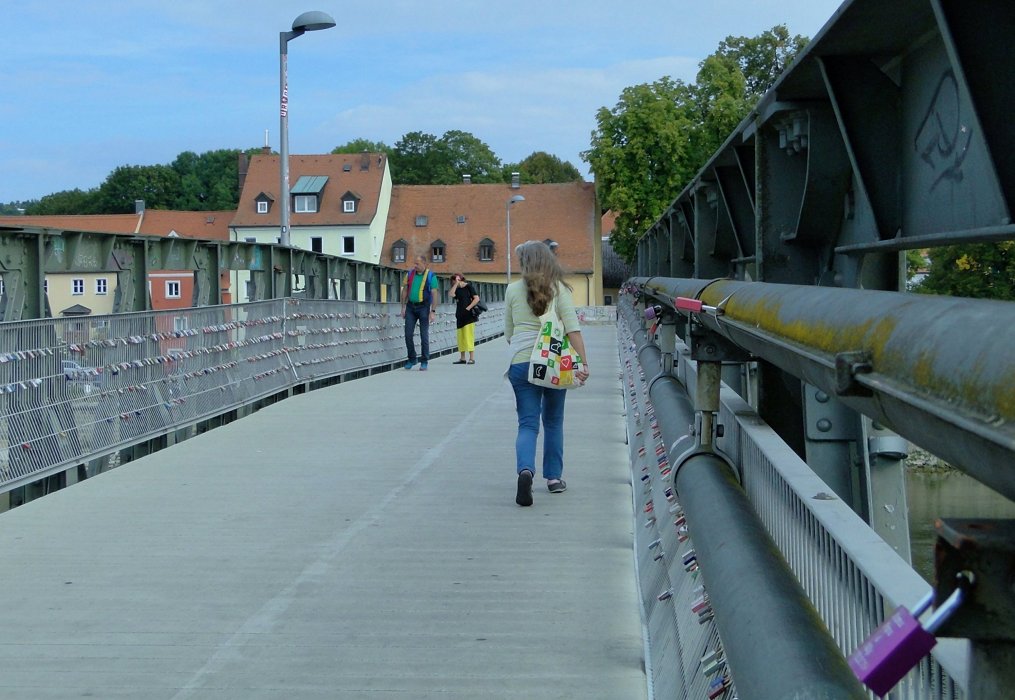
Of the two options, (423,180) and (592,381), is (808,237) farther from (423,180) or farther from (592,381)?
(423,180)

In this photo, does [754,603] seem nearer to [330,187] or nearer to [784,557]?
[784,557]

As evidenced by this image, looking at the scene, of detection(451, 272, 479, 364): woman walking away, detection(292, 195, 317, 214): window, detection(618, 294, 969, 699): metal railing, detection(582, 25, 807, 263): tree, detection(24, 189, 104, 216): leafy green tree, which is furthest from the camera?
detection(24, 189, 104, 216): leafy green tree

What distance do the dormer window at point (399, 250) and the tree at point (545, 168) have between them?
113 ft


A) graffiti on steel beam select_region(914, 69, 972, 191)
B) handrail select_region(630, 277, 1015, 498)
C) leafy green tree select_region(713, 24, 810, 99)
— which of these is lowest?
handrail select_region(630, 277, 1015, 498)

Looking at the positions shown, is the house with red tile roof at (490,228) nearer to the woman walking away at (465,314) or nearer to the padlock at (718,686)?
the woman walking away at (465,314)

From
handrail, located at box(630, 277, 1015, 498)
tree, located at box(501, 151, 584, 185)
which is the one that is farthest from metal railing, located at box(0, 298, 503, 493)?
tree, located at box(501, 151, 584, 185)

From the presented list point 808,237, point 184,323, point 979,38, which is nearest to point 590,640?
point 808,237

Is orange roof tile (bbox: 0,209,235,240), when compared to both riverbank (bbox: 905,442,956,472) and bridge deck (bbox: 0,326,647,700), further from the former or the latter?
bridge deck (bbox: 0,326,647,700)

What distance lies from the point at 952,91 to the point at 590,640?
2.88 metres

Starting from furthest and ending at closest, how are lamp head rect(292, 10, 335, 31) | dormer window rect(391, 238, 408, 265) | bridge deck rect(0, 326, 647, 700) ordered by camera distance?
dormer window rect(391, 238, 408, 265) < lamp head rect(292, 10, 335, 31) < bridge deck rect(0, 326, 647, 700)

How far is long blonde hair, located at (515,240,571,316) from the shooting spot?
924 cm

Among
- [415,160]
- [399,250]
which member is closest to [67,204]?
[415,160]

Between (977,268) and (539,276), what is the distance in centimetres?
385

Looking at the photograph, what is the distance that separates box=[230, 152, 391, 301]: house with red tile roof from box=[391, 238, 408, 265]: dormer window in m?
1.63
